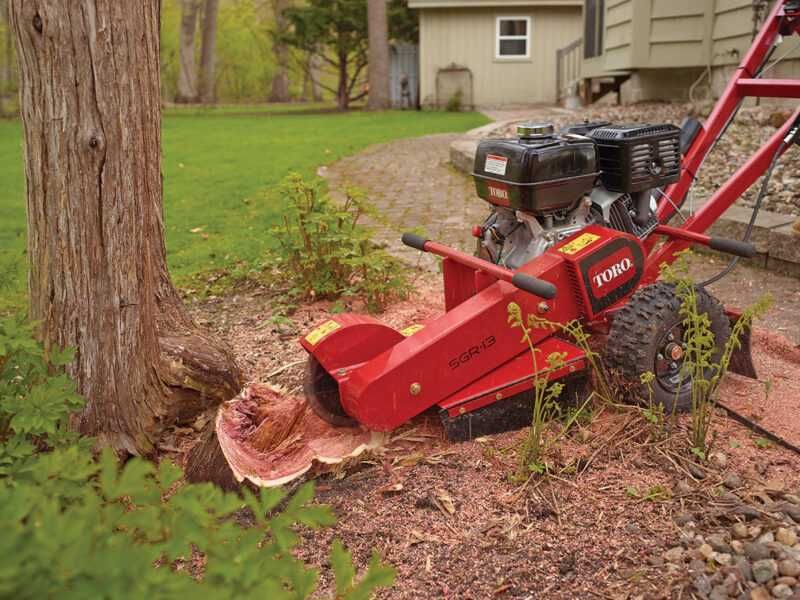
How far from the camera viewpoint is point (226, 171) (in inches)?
419

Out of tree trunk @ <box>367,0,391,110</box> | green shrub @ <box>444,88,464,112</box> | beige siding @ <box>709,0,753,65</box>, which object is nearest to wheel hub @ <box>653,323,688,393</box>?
beige siding @ <box>709,0,753,65</box>

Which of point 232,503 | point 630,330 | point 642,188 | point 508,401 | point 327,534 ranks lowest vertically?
point 327,534

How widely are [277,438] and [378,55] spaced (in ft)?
65.0

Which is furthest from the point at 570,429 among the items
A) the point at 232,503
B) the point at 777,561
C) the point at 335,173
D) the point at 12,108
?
the point at 12,108

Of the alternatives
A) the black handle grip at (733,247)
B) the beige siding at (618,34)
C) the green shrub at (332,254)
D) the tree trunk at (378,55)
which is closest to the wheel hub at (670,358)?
the black handle grip at (733,247)

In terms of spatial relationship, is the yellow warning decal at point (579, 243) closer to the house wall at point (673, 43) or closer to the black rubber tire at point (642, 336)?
the black rubber tire at point (642, 336)

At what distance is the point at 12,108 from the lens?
2192 cm

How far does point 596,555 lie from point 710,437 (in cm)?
82

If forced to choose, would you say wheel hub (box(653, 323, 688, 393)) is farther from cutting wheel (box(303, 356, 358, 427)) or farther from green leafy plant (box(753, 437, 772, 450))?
cutting wheel (box(303, 356, 358, 427))

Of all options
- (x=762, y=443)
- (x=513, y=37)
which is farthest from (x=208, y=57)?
(x=762, y=443)

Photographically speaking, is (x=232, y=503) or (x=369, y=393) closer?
(x=232, y=503)

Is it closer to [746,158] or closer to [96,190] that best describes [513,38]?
[746,158]

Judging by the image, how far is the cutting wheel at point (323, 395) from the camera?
2.99 m

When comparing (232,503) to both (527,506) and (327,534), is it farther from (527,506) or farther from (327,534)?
(527,506)
